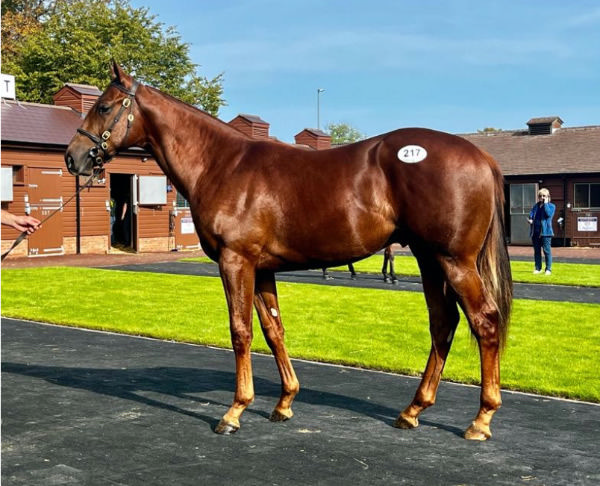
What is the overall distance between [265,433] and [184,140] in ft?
8.45

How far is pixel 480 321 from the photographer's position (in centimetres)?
581

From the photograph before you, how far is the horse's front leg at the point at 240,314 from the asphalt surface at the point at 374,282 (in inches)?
417

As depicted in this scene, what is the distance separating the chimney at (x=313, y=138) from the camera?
47.8 meters

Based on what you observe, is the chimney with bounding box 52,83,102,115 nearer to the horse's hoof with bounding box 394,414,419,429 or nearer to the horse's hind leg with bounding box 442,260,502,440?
the horse's hoof with bounding box 394,414,419,429

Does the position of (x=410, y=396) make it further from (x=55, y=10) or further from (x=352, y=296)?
(x=55, y=10)

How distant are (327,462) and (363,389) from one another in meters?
2.45

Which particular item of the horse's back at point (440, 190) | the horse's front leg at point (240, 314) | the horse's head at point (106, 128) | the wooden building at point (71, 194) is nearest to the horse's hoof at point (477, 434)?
the horse's back at point (440, 190)

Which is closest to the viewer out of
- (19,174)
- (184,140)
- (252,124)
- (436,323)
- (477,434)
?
(477,434)

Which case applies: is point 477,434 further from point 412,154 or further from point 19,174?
point 19,174

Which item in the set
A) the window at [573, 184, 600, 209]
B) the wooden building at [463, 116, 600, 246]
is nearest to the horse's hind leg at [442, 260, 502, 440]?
the wooden building at [463, 116, 600, 246]

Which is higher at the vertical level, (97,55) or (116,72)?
(97,55)

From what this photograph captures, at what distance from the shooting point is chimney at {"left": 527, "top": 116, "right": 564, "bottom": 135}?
42156 millimetres

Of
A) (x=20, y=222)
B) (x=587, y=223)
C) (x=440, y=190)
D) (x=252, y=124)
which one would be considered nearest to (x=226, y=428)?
(x=20, y=222)

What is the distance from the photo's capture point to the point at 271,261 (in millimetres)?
6238
